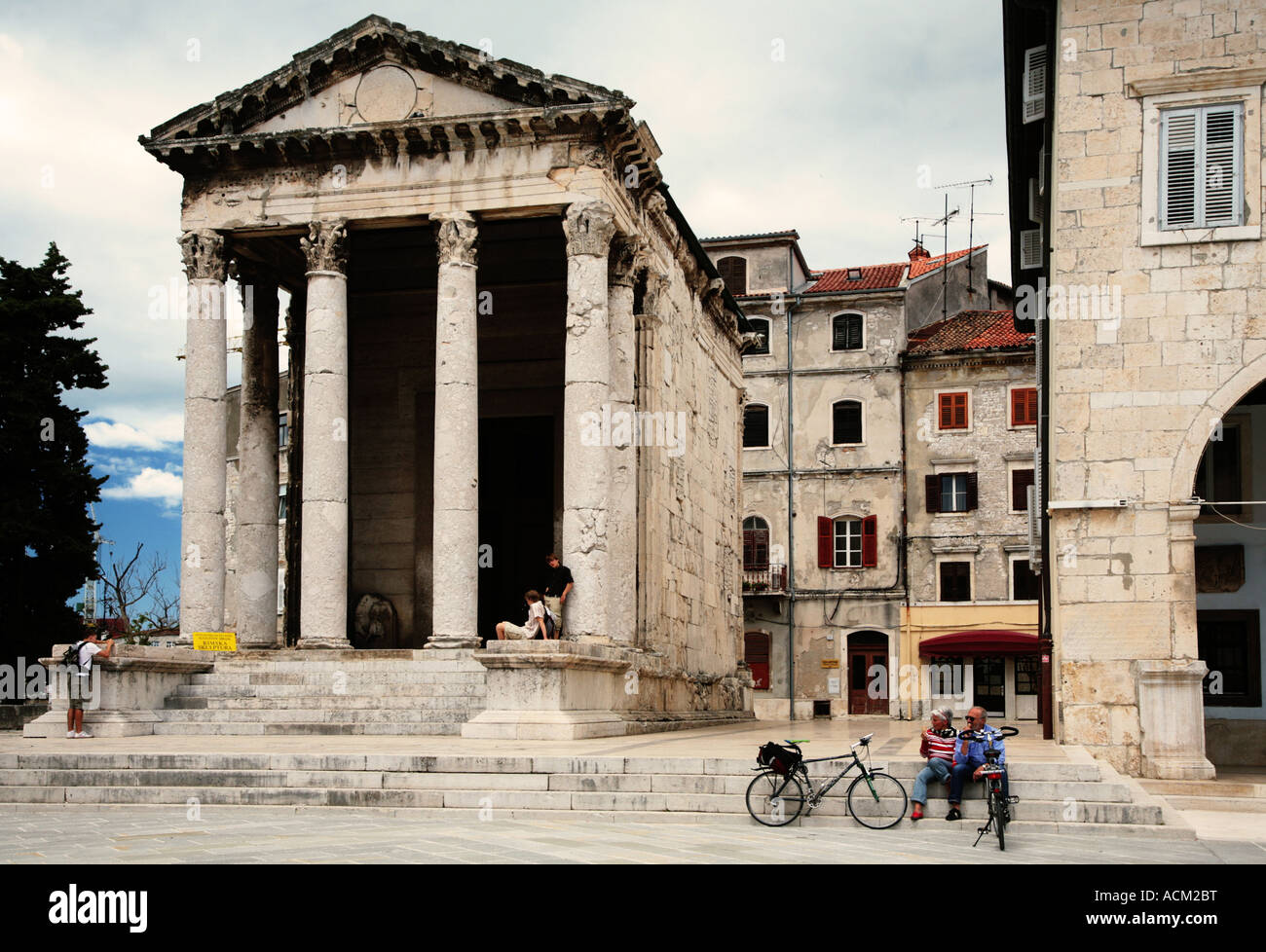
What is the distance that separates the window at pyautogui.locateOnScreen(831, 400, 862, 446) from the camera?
49531mm

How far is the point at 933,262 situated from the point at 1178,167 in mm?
37182

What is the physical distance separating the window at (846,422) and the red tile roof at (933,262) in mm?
6331

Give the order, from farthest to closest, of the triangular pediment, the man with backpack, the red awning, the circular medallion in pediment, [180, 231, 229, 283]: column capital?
the red awning < [180, 231, 229, 283]: column capital < the circular medallion in pediment < the triangular pediment < the man with backpack

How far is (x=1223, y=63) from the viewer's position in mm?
18344

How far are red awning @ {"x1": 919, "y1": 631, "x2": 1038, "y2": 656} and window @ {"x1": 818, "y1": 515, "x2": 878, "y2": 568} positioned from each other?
11.8 ft

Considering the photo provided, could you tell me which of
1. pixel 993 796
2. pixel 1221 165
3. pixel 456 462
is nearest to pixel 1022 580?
pixel 456 462

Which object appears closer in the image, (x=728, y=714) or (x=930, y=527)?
(x=728, y=714)

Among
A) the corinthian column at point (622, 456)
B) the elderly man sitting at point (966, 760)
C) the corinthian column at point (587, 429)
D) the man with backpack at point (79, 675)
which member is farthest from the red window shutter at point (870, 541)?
the elderly man sitting at point (966, 760)

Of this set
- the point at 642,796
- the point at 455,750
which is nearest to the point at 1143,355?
the point at 642,796

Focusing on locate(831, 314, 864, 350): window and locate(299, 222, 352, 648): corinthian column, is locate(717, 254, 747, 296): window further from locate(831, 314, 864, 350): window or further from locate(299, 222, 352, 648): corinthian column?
locate(299, 222, 352, 648): corinthian column

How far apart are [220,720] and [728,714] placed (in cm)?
1430

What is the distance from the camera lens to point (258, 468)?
2747cm

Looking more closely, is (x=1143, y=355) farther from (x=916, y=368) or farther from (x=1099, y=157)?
(x=916, y=368)

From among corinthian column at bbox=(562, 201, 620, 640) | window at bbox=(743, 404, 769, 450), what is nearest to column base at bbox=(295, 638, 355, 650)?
corinthian column at bbox=(562, 201, 620, 640)
